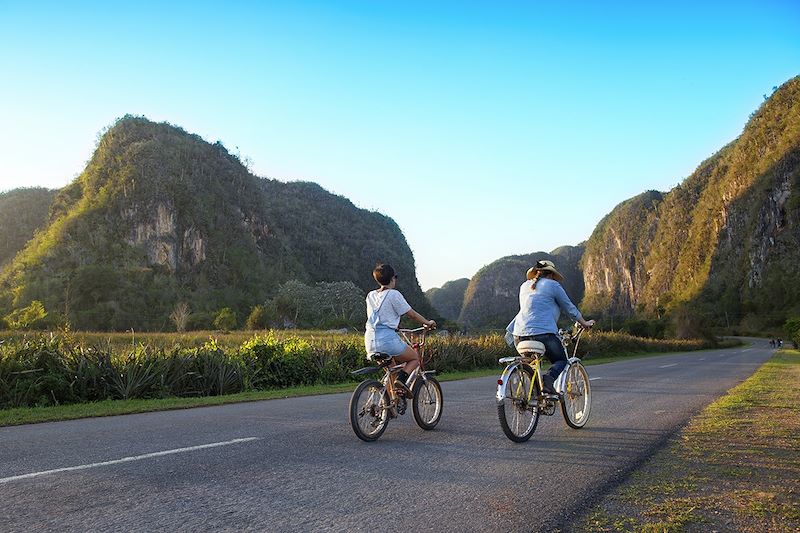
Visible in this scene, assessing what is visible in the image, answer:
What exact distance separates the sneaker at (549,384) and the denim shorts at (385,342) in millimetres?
1684

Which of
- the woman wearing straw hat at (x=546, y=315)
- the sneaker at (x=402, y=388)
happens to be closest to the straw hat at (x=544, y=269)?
the woman wearing straw hat at (x=546, y=315)

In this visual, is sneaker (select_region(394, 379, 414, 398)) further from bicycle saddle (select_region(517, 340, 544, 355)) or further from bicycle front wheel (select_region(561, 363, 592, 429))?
bicycle front wheel (select_region(561, 363, 592, 429))

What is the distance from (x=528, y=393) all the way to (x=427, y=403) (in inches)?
51.0

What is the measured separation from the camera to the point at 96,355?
12.5 m

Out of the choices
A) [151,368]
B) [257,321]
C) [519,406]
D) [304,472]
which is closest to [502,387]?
[519,406]

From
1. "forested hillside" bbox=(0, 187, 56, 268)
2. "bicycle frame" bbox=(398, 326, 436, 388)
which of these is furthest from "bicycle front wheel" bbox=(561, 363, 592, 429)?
"forested hillside" bbox=(0, 187, 56, 268)

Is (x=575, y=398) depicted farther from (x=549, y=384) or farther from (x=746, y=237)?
(x=746, y=237)

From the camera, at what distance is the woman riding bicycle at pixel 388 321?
686 cm

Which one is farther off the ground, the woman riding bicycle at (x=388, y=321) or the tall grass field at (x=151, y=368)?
the woman riding bicycle at (x=388, y=321)

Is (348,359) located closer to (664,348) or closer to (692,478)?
(692,478)

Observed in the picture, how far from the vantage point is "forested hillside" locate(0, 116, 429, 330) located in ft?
265

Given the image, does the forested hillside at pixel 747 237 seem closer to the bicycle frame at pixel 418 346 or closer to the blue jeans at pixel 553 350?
the blue jeans at pixel 553 350

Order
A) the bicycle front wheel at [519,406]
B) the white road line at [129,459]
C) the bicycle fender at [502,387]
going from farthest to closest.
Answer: the bicycle front wheel at [519,406] → the bicycle fender at [502,387] → the white road line at [129,459]

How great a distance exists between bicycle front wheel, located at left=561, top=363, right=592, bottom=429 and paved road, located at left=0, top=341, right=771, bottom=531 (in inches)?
8.7
